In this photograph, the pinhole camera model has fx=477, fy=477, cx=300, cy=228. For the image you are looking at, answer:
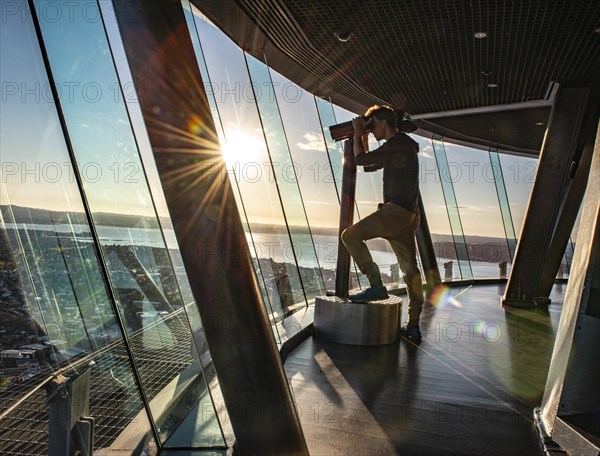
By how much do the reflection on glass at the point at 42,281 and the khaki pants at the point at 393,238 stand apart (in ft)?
7.87

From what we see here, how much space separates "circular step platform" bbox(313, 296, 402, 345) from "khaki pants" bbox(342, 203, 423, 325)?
212 mm

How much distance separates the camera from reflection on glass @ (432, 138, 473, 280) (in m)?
11.3

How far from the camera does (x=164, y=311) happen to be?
224 cm

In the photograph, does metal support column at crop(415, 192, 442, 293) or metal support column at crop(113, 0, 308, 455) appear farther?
metal support column at crop(415, 192, 442, 293)

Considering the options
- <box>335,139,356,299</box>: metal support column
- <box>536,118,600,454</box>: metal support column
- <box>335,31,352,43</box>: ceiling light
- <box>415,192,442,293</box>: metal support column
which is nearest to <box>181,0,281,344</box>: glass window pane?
<box>335,139,356,299</box>: metal support column

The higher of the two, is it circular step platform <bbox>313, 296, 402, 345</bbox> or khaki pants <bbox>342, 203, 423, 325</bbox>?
khaki pants <bbox>342, 203, 423, 325</bbox>

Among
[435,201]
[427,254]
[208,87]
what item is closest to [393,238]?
[208,87]

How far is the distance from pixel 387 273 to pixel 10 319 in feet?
24.5

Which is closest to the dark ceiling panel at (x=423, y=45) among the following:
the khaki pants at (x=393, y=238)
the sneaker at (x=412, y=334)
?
the khaki pants at (x=393, y=238)

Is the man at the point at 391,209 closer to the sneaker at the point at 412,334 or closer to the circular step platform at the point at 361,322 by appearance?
the sneaker at the point at 412,334

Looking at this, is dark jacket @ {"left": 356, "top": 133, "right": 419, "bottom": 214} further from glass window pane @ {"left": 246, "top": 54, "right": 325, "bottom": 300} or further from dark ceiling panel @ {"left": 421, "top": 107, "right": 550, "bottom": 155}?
dark ceiling panel @ {"left": 421, "top": 107, "right": 550, "bottom": 155}

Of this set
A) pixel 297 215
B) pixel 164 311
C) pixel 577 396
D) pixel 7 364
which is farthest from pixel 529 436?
pixel 297 215

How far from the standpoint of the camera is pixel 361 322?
3.97 metres

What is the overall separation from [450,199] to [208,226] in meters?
10.7
